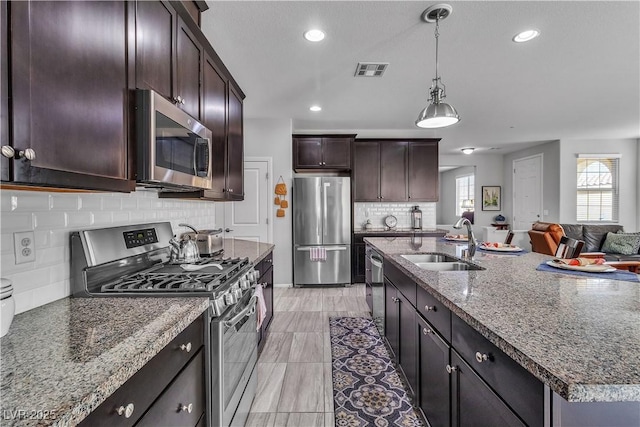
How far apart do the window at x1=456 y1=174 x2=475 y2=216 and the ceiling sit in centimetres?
462

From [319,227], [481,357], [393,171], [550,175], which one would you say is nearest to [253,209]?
[319,227]

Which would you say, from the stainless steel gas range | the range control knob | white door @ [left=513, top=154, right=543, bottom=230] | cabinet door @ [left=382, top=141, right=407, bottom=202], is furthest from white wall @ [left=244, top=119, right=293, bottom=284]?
white door @ [left=513, top=154, right=543, bottom=230]

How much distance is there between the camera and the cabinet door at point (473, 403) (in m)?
0.93

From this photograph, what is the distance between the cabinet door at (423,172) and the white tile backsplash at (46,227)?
4.89 m

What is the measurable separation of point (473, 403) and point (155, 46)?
6.55ft

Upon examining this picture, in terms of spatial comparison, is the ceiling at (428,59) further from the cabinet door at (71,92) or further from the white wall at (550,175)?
the white wall at (550,175)

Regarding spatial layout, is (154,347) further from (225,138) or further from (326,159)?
(326,159)

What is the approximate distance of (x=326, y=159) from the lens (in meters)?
5.24

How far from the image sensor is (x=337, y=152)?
17.2ft

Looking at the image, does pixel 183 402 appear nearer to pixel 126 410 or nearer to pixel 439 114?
pixel 126 410

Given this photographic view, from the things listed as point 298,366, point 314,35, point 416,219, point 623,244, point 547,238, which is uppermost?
point 314,35

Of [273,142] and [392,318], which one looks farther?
[273,142]

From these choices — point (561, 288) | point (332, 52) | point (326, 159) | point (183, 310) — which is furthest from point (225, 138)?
point (326, 159)

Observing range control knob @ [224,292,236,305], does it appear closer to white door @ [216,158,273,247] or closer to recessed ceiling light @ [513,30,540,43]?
recessed ceiling light @ [513,30,540,43]
